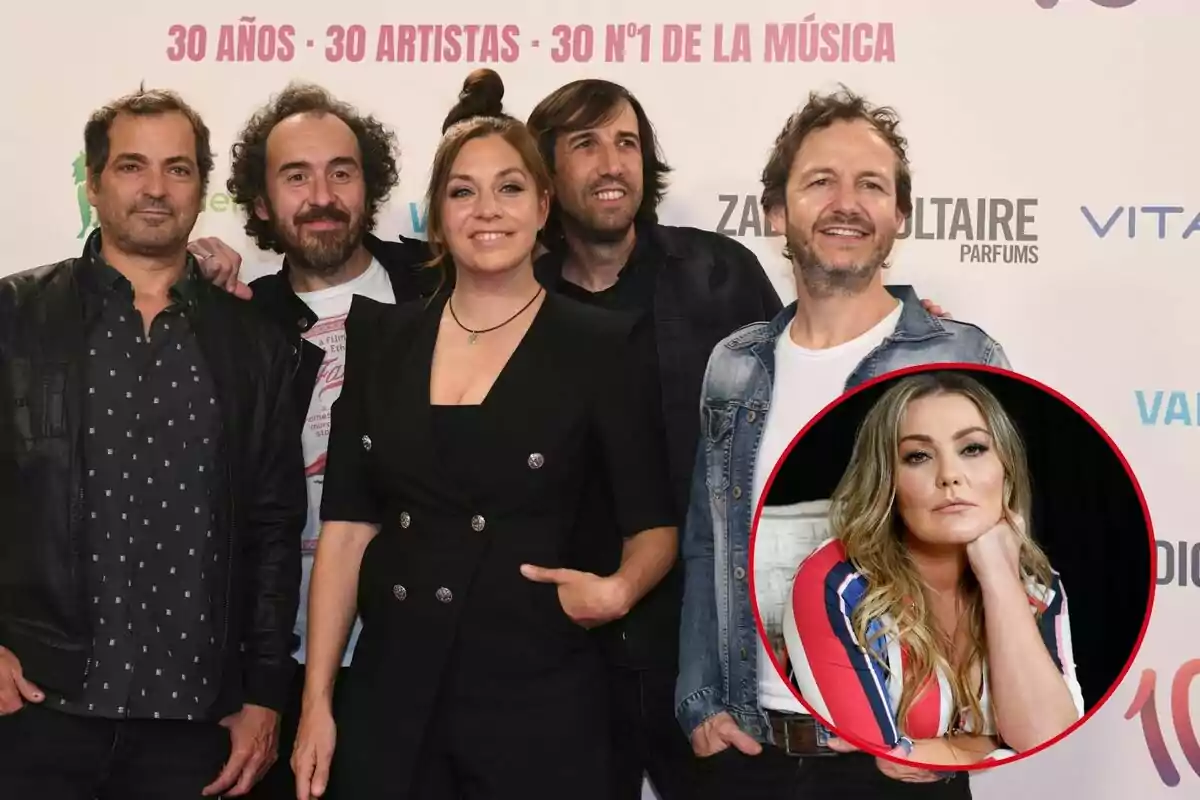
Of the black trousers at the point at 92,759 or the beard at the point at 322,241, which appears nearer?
the black trousers at the point at 92,759

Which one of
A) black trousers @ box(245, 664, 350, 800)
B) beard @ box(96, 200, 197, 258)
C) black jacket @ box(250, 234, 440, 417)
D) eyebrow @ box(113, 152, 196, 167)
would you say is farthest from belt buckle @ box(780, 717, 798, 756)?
eyebrow @ box(113, 152, 196, 167)

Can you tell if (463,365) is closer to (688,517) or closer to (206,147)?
(688,517)

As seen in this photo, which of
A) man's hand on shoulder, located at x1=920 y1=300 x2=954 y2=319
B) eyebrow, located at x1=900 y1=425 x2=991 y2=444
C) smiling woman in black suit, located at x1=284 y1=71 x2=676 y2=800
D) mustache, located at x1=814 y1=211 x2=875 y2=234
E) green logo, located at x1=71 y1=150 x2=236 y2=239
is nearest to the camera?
eyebrow, located at x1=900 y1=425 x2=991 y2=444

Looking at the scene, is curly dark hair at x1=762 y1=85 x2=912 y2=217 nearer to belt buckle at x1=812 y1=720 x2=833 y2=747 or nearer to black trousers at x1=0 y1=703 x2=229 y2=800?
belt buckle at x1=812 y1=720 x2=833 y2=747

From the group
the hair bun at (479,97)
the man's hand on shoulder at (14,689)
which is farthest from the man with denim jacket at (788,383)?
the man's hand on shoulder at (14,689)

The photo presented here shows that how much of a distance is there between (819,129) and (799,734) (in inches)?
44.3

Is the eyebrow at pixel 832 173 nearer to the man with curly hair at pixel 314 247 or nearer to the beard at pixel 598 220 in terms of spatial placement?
the beard at pixel 598 220

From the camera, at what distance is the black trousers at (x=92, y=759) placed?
233cm

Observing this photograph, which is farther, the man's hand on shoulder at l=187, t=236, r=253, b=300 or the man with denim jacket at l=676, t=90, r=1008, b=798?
the man's hand on shoulder at l=187, t=236, r=253, b=300

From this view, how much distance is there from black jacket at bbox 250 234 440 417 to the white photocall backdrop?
75 millimetres

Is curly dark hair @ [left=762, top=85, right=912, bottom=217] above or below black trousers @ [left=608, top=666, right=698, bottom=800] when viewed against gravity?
above

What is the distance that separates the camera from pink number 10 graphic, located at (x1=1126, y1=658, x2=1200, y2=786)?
2.48 metres

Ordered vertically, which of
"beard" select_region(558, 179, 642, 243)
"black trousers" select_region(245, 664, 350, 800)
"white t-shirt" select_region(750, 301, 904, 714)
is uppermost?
"beard" select_region(558, 179, 642, 243)

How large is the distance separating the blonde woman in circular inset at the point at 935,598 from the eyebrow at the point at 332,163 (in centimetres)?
→ 124
